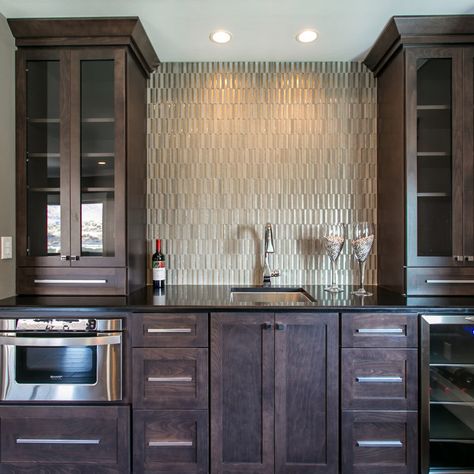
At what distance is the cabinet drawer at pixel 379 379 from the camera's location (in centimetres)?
161

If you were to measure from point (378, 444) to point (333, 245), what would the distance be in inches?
42.8

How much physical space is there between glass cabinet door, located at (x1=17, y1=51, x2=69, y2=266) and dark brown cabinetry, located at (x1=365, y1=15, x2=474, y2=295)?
196cm

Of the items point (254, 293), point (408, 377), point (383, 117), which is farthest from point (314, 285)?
point (383, 117)

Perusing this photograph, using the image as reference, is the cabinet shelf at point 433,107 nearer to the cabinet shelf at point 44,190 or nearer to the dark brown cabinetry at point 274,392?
the dark brown cabinetry at point 274,392

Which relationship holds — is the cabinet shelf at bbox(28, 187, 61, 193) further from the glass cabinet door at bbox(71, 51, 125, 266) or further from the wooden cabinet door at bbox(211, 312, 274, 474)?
the wooden cabinet door at bbox(211, 312, 274, 474)

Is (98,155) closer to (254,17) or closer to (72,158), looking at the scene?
(72,158)

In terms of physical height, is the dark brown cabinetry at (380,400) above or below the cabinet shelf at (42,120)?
below

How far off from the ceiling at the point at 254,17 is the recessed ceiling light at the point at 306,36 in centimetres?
4

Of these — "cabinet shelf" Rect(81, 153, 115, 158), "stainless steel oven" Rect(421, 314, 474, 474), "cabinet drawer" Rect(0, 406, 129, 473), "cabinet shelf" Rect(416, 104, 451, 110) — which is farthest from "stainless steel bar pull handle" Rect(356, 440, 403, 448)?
"cabinet shelf" Rect(81, 153, 115, 158)

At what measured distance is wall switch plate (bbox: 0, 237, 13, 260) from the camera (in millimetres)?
1843

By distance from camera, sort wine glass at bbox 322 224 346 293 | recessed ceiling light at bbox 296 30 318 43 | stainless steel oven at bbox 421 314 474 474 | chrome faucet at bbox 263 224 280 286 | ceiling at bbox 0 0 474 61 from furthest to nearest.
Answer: chrome faucet at bbox 263 224 280 286 → wine glass at bbox 322 224 346 293 → recessed ceiling light at bbox 296 30 318 43 → ceiling at bbox 0 0 474 61 → stainless steel oven at bbox 421 314 474 474

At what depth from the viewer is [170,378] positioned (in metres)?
1.63

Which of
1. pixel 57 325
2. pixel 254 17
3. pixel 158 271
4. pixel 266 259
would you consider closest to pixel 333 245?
pixel 266 259

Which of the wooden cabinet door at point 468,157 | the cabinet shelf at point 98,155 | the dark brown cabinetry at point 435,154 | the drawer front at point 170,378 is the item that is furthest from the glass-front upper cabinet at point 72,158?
the wooden cabinet door at point 468,157
